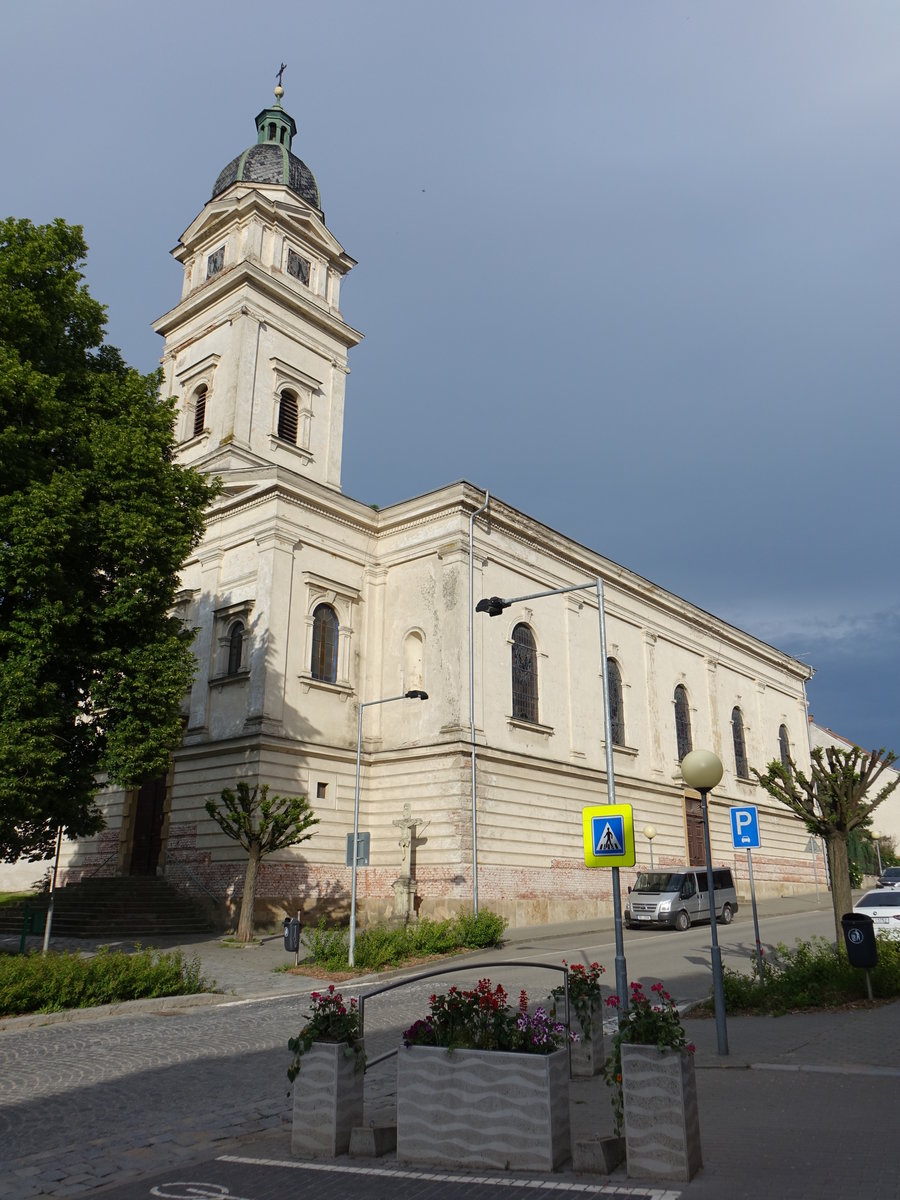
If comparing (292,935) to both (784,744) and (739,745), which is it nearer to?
(739,745)

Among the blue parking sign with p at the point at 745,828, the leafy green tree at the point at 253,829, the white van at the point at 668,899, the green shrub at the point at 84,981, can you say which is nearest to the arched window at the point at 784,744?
the white van at the point at 668,899

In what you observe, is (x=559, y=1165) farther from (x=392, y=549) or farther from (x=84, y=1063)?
(x=392, y=549)

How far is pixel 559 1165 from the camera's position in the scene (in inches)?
245

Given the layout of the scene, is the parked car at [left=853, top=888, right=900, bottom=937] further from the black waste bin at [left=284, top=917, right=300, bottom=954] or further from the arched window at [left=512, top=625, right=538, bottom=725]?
the arched window at [left=512, top=625, right=538, bottom=725]

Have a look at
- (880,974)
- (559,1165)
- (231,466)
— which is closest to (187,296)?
(231,466)

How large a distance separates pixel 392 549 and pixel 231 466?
6.64 m

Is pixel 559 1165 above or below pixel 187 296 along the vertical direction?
below

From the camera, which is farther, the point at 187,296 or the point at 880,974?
the point at 187,296

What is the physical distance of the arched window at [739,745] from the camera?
45.4 metres

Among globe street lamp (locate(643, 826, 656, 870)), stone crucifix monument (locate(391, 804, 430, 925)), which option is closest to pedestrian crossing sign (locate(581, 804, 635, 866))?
stone crucifix monument (locate(391, 804, 430, 925))

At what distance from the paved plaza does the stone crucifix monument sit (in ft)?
41.9

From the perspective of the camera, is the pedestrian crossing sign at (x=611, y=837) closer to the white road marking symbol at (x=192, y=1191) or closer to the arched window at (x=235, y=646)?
the white road marking symbol at (x=192, y=1191)

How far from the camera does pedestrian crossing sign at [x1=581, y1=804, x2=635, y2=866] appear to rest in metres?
10.6

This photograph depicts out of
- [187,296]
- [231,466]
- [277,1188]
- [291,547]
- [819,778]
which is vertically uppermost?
[187,296]
